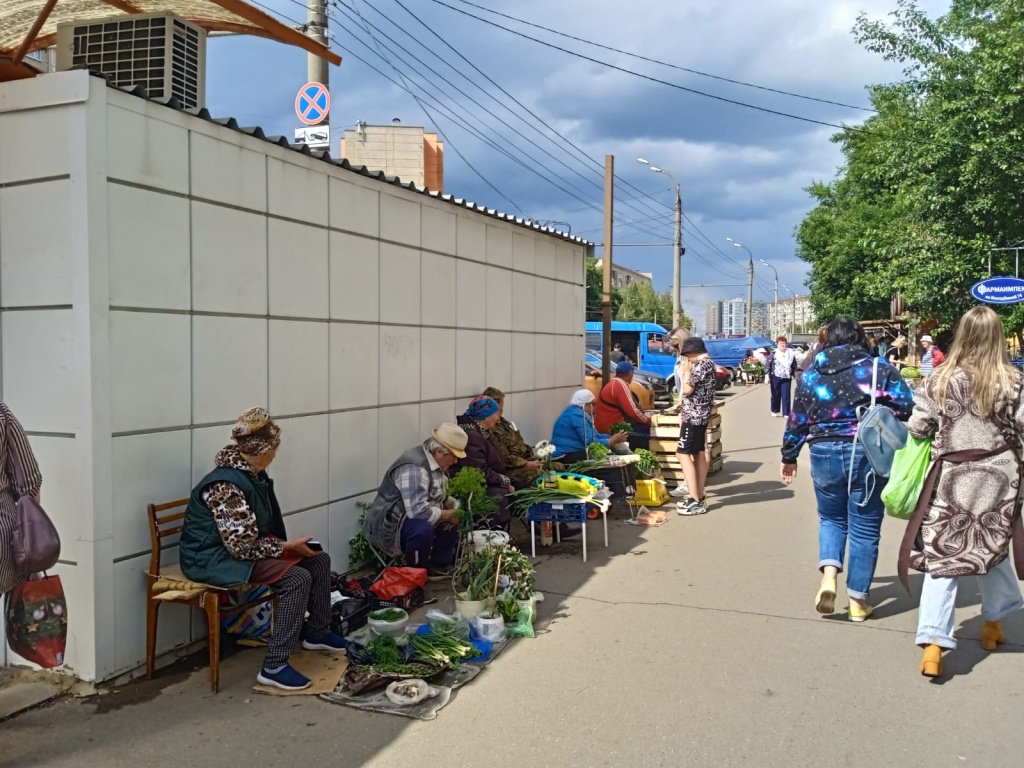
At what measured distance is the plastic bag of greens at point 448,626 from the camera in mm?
4526

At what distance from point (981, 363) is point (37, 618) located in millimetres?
4423

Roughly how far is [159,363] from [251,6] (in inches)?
93.6

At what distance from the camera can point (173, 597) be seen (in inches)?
155

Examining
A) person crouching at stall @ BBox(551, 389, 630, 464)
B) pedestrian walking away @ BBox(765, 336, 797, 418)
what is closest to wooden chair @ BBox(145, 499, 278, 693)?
person crouching at stall @ BBox(551, 389, 630, 464)

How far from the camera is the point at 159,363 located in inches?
166

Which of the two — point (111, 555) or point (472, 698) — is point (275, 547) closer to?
point (111, 555)

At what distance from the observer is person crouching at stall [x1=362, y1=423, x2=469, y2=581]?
5.54 m

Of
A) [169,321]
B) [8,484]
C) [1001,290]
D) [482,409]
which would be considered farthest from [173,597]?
[1001,290]

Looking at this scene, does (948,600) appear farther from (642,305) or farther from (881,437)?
(642,305)

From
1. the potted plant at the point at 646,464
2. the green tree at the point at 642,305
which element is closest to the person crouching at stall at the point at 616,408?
the potted plant at the point at 646,464

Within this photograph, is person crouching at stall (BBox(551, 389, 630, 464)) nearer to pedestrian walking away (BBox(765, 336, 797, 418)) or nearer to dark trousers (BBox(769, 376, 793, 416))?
pedestrian walking away (BBox(765, 336, 797, 418))

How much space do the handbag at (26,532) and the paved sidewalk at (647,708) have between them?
84 centimetres

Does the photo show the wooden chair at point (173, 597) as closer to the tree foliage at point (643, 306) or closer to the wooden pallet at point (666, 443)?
the wooden pallet at point (666, 443)

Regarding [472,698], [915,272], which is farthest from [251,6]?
[915,272]
